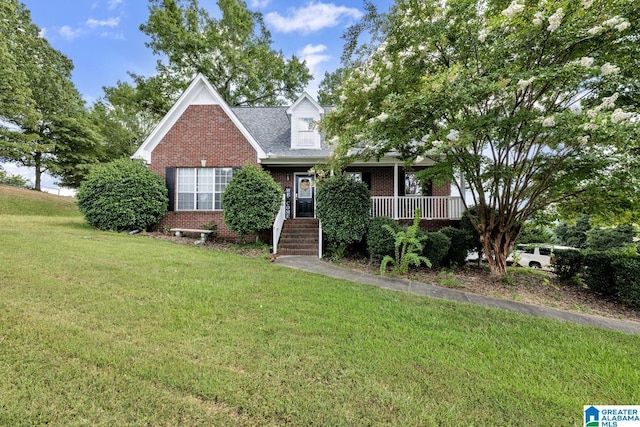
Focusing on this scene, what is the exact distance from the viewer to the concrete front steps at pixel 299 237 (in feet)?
31.4

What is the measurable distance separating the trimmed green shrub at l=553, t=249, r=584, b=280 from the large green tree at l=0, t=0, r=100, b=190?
98.8 feet

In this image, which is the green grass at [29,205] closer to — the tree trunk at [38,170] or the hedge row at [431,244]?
the tree trunk at [38,170]

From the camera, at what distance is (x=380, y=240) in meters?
7.95

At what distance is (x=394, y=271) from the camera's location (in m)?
7.11

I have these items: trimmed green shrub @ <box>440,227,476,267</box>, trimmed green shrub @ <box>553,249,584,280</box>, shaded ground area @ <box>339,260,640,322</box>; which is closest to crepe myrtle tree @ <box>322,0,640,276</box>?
shaded ground area @ <box>339,260,640,322</box>

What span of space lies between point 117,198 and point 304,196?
7.01 m

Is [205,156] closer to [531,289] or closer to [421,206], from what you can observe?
[421,206]

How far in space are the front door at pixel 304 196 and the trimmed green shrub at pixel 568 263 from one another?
8.42 metres

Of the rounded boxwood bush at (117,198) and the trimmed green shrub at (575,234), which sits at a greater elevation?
the rounded boxwood bush at (117,198)

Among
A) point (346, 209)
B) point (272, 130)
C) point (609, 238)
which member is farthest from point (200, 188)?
point (609, 238)

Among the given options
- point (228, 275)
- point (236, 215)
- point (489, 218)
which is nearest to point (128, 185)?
point (236, 215)

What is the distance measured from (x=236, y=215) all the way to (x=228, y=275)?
370 cm

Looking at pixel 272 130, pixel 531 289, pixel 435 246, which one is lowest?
pixel 531 289

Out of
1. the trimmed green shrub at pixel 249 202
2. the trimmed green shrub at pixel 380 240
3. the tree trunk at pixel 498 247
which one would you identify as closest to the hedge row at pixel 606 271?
the tree trunk at pixel 498 247
